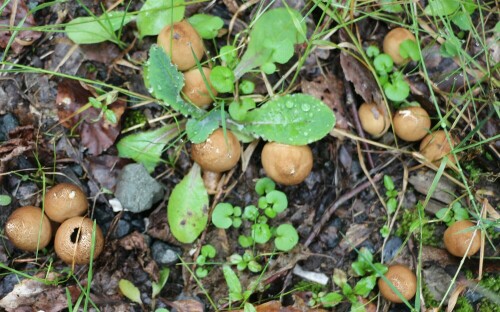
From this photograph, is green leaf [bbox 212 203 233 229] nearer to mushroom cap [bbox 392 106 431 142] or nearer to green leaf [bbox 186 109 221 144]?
green leaf [bbox 186 109 221 144]

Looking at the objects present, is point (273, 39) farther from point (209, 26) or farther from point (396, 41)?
point (396, 41)

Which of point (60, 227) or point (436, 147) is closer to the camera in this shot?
point (60, 227)

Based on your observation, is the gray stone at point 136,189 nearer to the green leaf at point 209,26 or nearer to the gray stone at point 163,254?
the gray stone at point 163,254

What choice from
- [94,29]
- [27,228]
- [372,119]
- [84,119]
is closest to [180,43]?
[94,29]

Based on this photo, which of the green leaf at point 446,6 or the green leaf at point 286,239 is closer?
the green leaf at point 286,239

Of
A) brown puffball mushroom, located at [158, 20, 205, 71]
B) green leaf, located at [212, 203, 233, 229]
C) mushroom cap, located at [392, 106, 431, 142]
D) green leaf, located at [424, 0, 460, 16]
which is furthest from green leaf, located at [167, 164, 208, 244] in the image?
green leaf, located at [424, 0, 460, 16]

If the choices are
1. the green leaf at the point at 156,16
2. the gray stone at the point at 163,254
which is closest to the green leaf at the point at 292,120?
the green leaf at the point at 156,16
